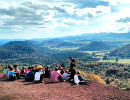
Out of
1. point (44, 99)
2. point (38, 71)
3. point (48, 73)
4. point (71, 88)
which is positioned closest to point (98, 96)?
point (71, 88)

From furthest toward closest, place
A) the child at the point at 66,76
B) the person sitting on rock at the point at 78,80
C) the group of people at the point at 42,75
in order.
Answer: the child at the point at 66,76 < the group of people at the point at 42,75 < the person sitting on rock at the point at 78,80

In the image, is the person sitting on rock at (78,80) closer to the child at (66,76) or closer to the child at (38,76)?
the child at (66,76)

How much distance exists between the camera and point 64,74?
59.7ft

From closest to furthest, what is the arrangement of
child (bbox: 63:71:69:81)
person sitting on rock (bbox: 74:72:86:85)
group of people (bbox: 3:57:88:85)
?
person sitting on rock (bbox: 74:72:86:85), group of people (bbox: 3:57:88:85), child (bbox: 63:71:69:81)

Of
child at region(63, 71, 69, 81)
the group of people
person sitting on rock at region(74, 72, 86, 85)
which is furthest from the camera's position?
child at region(63, 71, 69, 81)

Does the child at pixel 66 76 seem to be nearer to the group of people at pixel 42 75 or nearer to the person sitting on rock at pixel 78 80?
the group of people at pixel 42 75

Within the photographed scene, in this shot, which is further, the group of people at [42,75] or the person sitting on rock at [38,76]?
the group of people at [42,75]

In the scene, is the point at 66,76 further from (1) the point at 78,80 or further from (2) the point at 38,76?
(2) the point at 38,76

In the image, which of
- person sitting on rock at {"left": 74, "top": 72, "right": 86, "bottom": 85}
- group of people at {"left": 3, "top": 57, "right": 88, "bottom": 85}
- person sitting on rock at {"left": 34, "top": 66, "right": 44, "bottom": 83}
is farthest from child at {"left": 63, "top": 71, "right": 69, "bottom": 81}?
person sitting on rock at {"left": 34, "top": 66, "right": 44, "bottom": 83}

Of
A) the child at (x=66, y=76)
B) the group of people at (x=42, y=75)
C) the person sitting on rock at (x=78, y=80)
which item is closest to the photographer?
the person sitting on rock at (x=78, y=80)

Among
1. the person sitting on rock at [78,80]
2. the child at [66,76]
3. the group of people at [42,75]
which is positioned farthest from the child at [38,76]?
the person sitting on rock at [78,80]

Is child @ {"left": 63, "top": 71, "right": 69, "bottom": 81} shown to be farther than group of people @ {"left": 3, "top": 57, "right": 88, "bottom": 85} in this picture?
Yes

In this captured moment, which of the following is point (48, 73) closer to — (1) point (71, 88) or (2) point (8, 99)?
(1) point (71, 88)

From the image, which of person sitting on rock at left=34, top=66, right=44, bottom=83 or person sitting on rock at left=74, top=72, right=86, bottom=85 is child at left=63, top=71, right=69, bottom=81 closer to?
person sitting on rock at left=74, top=72, right=86, bottom=85
